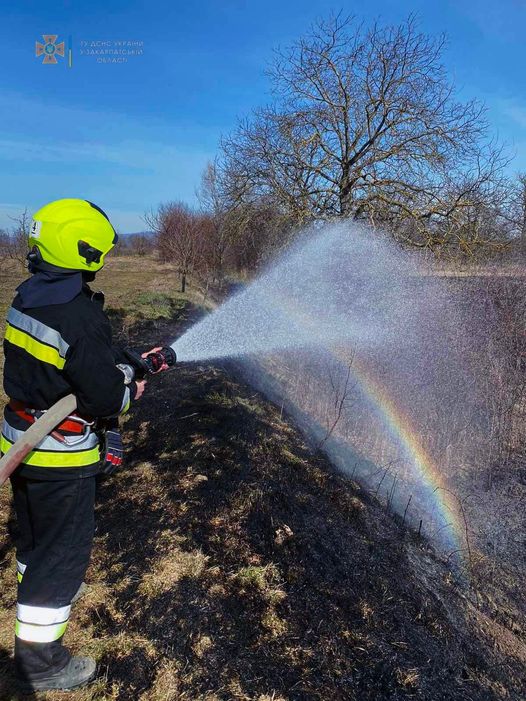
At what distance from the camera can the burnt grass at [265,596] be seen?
7.47 ft

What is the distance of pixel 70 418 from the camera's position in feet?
6.43

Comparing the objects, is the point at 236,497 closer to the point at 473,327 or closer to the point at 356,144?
the point at 473,327

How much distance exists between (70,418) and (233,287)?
46.4ft

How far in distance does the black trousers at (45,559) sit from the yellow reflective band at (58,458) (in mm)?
89

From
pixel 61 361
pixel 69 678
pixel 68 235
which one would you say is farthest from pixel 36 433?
pixel 69 678

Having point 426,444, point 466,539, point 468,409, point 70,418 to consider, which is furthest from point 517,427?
point 70,418

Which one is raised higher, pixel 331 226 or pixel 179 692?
pixel 331 226

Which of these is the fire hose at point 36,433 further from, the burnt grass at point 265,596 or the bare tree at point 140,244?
the bare tree at point 140,244

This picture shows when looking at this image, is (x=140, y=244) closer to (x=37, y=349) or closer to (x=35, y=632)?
(x=37, y=349)

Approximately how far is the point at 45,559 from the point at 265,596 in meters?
1.41

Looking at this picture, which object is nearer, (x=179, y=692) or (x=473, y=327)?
(x=179, y=692)

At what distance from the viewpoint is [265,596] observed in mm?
2746

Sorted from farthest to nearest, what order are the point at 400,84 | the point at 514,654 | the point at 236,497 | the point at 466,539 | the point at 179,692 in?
the point at 400,84 → the point at 466,539 → the point at 236,497 → the point at 514,654 → the point at 179,692

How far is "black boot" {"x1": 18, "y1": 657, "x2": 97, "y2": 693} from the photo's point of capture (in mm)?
2055
